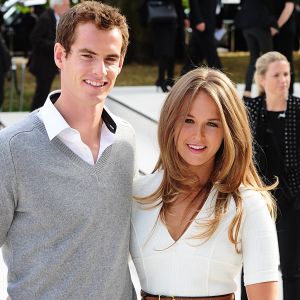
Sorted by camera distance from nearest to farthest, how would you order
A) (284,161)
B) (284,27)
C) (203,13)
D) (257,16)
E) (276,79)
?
(284,161), (276,79), (257,16), (284,27), (203,13)

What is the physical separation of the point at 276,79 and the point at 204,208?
8.11 ft

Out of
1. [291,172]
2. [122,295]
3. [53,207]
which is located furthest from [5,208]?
[291,172]

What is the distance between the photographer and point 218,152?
2.66 metres

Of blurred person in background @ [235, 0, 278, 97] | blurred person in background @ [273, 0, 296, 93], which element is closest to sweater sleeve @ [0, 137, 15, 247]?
blurred person in background @ [235, 0, 278, 97]

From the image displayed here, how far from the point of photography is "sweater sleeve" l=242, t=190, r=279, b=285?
2439 millimetres

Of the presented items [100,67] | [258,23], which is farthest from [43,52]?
[100,67]

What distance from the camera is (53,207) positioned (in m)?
2.46

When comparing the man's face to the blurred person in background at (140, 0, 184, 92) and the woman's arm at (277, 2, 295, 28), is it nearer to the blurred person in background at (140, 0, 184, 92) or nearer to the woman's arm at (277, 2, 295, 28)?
the woman's arm at (277, 2, 295, 28)

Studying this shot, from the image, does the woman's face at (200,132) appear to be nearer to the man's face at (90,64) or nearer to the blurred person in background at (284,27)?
the man's face at (90,64)

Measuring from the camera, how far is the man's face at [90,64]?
8.39 ft

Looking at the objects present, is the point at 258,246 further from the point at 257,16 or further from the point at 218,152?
the point at 257,16

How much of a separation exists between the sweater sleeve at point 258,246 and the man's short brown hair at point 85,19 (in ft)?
2.22

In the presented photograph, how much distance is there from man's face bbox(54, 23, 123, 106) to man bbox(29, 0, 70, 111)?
7156 millimetres

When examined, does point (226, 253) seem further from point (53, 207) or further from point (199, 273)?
point (53, 207)
